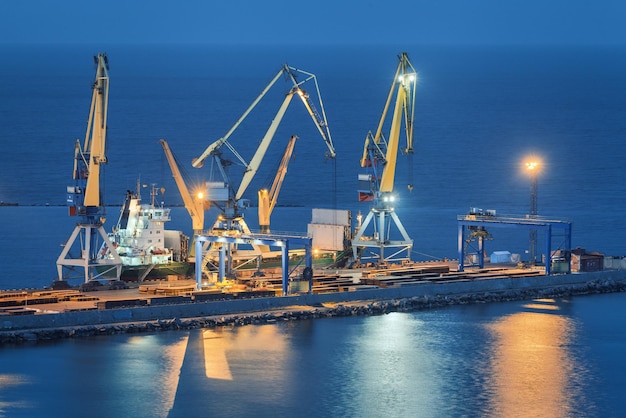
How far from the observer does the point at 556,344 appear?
183 feet

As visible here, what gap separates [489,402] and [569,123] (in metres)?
102

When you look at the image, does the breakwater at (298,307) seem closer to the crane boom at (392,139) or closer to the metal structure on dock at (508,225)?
the metal structure on dock at (508,225)

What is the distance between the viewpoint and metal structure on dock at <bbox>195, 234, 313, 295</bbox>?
59.6m

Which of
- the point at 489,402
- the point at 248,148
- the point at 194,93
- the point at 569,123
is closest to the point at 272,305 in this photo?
the point at 489,402

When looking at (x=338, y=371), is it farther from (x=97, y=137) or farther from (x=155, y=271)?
(x=97, y=137)

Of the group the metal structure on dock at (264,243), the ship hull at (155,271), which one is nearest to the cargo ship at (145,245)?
the ship hull at (155,271)

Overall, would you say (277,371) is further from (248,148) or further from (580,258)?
(248,148)

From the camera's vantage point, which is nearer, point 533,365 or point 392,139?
point 533,365

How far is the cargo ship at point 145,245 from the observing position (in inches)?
2534

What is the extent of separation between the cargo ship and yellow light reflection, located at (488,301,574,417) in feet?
45.8

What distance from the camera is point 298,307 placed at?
59.0m

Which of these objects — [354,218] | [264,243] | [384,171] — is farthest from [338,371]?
[354,218]

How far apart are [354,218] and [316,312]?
3298 centimetres

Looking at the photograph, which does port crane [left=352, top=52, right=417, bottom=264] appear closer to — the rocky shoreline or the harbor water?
the harbor water
